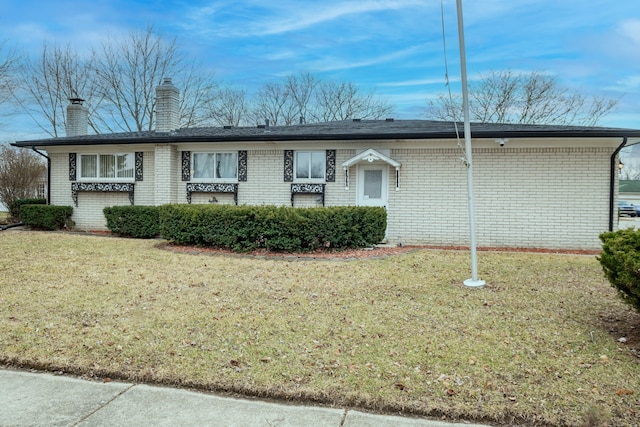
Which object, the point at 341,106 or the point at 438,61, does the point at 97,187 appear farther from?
the point at 341,106

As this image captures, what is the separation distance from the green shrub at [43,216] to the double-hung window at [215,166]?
15.0ft

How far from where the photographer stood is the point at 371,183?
11641 millimetres

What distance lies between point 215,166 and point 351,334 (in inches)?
378

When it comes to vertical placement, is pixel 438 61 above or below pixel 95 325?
above

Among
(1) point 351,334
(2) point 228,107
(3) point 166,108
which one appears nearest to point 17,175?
(3) point 166,108

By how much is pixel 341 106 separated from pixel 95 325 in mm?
28140

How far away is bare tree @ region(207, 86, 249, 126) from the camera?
101ft

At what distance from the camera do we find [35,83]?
2564 cm

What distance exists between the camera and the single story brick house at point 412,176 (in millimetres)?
10484

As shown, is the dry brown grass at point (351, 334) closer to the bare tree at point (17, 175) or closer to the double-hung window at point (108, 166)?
the double-hung window at point (108, 166)

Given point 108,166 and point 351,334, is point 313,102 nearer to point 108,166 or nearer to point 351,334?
point 108,166

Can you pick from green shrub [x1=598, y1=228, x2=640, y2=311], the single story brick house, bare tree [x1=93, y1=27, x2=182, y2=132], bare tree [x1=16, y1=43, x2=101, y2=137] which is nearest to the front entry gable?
the single story brick house

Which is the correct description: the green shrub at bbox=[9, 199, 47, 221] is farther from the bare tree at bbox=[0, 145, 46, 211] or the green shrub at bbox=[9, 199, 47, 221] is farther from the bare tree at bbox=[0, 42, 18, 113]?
the bare tree at bbox=[0, 42, 18, 113]

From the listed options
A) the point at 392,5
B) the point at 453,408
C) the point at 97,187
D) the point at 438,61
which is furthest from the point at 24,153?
the point at 453,408
